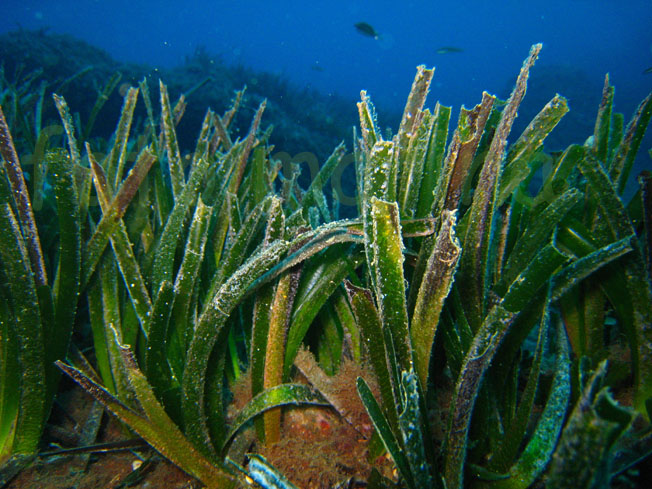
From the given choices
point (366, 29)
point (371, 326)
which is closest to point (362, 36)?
point (366, 29)

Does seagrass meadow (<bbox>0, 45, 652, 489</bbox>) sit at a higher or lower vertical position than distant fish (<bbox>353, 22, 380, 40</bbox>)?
lower

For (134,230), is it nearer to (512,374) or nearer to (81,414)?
(81,414)

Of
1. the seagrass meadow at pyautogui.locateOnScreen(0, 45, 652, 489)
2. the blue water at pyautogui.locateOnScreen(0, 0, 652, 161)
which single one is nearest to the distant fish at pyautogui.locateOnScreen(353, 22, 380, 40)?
the seagrass meadow at pyautogui.locateOnScreen(0, 45, 652, 489)

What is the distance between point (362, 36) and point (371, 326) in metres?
116

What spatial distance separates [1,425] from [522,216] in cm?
218

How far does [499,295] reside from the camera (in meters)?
1.11

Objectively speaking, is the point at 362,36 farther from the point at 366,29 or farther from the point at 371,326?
the point at 371,326

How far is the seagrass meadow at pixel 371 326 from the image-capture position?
90 centimetres

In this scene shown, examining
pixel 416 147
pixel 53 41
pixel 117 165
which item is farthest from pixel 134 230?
pixel 53 41

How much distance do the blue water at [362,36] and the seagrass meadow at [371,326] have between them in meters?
64.5

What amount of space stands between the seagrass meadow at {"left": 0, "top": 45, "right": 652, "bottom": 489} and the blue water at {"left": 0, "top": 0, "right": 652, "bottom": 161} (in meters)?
64.5

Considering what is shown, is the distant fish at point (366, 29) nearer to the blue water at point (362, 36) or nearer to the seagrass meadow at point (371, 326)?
the seagrass meadow at point (371, 326)

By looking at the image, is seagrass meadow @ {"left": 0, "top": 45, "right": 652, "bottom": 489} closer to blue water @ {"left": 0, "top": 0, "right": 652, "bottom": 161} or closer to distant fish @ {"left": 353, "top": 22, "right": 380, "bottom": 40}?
distant fish @ {"left": 353, "top": 22, "right": 380, "bottom": 40}

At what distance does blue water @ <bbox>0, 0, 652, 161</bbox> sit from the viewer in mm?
69375
